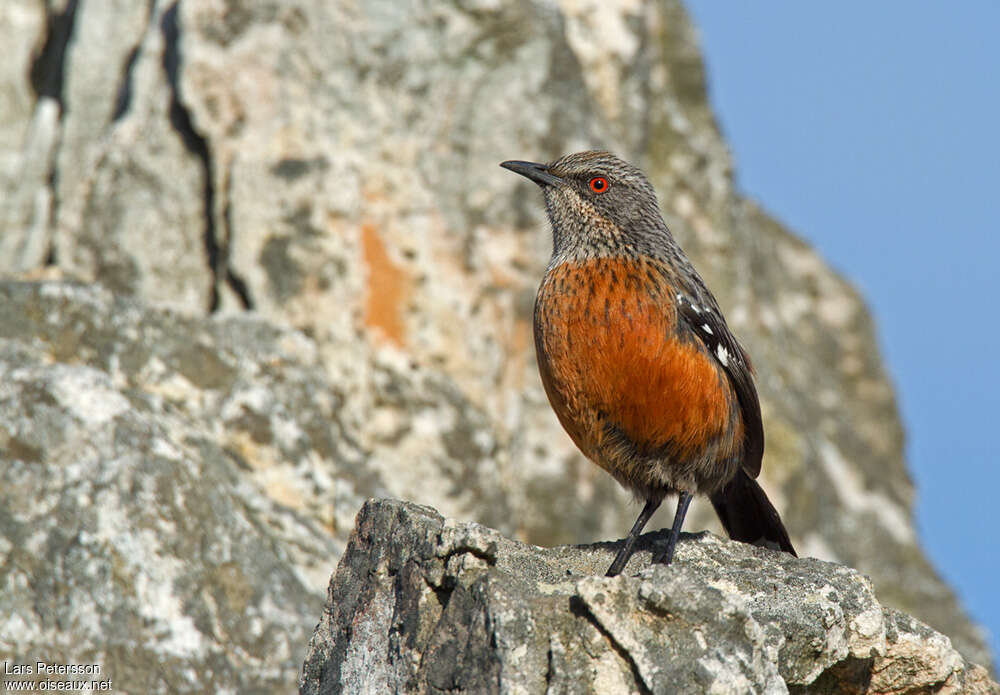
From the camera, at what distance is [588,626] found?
16.4ft

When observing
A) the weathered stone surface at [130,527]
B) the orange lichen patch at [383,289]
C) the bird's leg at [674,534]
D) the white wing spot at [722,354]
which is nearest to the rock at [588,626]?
the bird's leg at [674,534]

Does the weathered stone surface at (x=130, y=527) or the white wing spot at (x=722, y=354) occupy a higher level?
the white wing spot at (x=722, y=354)

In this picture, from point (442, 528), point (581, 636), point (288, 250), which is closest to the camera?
point (581, 636)

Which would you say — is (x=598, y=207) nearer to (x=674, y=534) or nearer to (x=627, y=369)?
(x=627, y=369)

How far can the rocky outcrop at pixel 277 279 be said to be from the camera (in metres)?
7.79

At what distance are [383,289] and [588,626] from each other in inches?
310

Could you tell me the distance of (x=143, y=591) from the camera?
7426mm

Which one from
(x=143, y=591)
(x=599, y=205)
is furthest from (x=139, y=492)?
(x=599, y=205)

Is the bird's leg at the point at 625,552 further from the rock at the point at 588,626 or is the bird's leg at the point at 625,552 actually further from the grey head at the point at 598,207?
the grey head at the point at 598,207

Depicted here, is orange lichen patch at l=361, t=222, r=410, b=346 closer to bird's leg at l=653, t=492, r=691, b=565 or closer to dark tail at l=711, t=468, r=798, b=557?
dark tail at l=711, t=468, r=798, b=557

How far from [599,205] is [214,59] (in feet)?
20.0

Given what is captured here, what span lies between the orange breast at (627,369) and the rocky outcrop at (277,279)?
2.36 m

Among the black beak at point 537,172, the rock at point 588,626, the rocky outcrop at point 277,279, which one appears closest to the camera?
the rock at point 588,626

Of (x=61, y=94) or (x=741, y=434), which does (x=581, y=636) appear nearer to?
(x=741, y=434)
